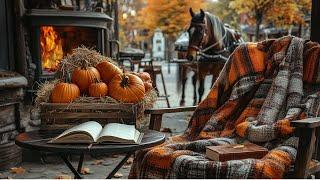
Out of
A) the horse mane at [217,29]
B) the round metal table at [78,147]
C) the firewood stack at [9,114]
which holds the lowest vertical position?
the firewood stack at [9,114]

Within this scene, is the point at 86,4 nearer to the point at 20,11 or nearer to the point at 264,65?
the point at 20,11

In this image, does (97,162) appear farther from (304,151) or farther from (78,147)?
(304,151)

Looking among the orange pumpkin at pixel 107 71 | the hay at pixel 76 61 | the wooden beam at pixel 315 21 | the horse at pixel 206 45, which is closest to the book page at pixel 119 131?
the orange pumpkin at pixel 107 71

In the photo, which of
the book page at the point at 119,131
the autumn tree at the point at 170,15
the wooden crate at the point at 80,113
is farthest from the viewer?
the autumn tree at the point at 170,15

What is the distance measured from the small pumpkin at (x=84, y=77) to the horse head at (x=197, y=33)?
667cm

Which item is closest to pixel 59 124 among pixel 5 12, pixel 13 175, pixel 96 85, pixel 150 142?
pixel 96 85

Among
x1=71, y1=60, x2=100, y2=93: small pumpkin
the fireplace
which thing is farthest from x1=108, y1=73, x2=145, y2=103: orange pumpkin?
the fireplace

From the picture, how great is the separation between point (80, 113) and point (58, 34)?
3.65 m

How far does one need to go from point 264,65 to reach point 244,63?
18 cm

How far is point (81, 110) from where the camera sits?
3.09 meters

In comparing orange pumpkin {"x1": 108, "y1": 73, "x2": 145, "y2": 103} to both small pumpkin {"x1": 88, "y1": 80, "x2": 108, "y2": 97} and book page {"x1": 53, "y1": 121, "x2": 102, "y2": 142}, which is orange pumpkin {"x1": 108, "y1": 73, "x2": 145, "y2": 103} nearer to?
small pumpkin {"x1": 88, "y1": 80, "x2": 108, "y2": 97}

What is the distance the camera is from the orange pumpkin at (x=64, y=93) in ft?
10.2

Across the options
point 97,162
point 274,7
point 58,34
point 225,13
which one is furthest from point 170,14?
point 97,162

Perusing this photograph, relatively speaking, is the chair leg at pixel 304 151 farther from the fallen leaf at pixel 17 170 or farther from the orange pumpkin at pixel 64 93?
the fallen leaf at pixel 17 170
